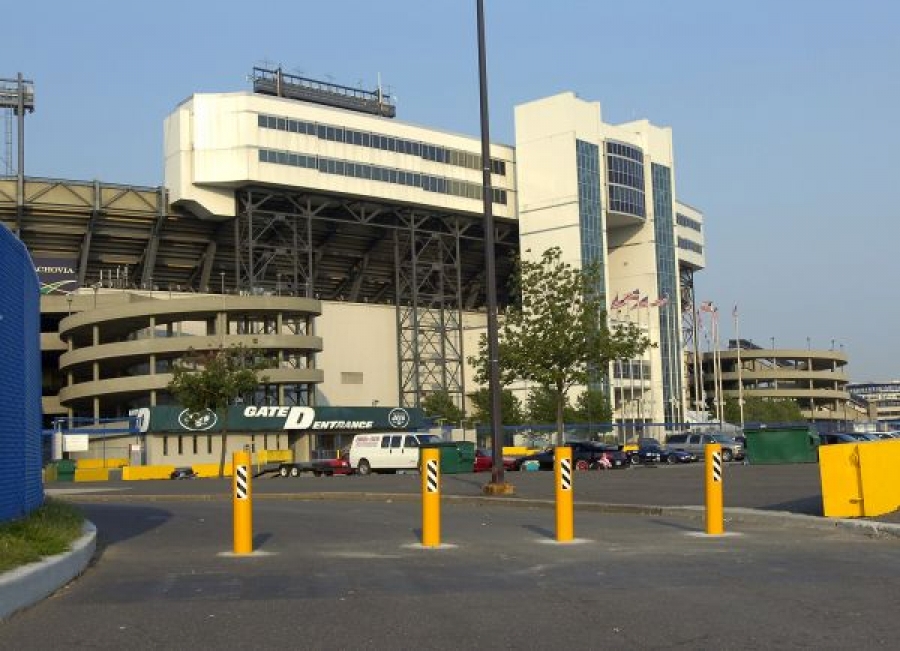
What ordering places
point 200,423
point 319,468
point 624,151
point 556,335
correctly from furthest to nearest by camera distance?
point 624,151, point 200,423, point 319,468, point 556,335

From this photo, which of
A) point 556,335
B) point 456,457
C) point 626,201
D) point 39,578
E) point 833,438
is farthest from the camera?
point 626,201

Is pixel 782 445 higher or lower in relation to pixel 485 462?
higher

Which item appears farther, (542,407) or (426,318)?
(426,318)

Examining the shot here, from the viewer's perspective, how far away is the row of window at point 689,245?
122m

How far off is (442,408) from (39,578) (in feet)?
276

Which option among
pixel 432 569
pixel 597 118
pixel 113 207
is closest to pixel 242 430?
pixel 113 207

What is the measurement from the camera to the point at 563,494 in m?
15.2

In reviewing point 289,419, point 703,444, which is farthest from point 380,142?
point 703,444

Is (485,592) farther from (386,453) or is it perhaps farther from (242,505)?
(386,453)

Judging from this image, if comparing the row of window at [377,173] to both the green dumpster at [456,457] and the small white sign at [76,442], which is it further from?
the green dumpster at [456,457]

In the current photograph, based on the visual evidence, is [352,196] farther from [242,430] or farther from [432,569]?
[432,569]

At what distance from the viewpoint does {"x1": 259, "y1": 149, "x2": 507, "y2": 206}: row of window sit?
88.0m

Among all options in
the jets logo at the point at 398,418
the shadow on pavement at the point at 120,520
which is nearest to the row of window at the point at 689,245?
the jets logo at the point at 398,418

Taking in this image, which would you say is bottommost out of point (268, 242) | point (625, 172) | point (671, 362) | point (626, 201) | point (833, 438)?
point (833, 438)
